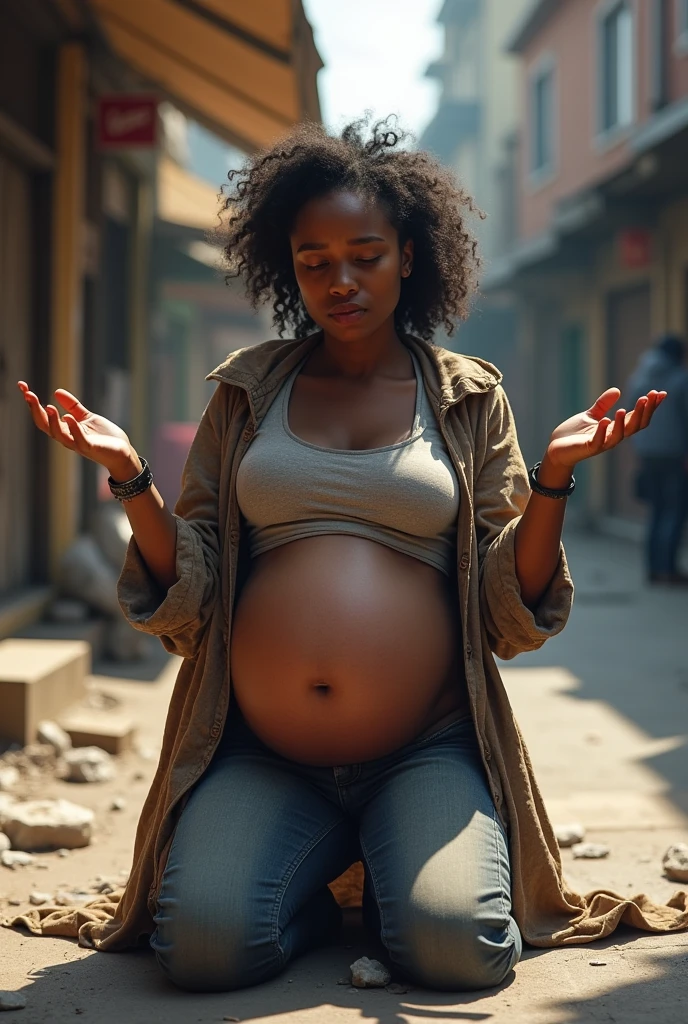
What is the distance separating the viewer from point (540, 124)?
20938mm

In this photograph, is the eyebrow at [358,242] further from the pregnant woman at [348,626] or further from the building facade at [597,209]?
the building facade at [597,209]

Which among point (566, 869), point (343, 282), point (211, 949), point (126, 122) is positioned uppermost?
point (126, 122)

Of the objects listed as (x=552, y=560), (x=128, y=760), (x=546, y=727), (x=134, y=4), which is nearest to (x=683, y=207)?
(x=134, y=4)

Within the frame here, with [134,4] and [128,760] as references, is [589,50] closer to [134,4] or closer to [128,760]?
[134,4]

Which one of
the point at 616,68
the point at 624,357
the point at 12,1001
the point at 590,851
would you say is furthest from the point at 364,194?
the point at 616,68

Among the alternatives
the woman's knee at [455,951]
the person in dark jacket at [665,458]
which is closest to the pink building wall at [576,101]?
the person in dark jacket at [665,458]

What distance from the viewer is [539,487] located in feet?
9.34

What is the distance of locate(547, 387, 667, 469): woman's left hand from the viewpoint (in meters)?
2.73

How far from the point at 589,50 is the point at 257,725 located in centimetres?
1618

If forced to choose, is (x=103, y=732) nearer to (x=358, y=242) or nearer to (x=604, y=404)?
(x=358, y=242)

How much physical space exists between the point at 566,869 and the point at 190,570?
62.8 inches

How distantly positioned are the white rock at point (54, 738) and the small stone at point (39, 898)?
168cm

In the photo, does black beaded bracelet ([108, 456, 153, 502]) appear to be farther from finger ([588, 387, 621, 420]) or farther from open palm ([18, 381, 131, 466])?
finger ([588, 387, 621, 420])

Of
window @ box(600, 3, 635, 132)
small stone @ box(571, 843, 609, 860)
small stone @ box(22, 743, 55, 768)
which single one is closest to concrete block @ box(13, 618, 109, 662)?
small stone @ box(22, 743, 55, 768)
